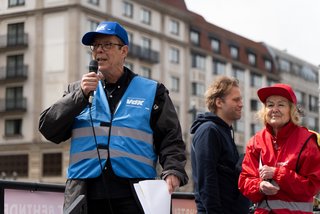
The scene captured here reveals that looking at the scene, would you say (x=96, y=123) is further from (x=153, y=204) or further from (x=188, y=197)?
(x=188, y=197)

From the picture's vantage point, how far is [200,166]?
512cm

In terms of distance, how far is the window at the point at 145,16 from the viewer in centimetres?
5345

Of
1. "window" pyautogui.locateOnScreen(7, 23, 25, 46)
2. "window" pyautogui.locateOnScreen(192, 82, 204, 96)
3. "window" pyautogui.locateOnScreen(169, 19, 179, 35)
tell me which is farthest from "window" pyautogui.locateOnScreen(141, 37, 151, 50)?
"window" pyautogui.locateOnScreen(7, 23, 25, 46)

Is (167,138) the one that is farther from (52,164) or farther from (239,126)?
(239,126)

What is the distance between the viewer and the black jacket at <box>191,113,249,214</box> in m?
5.01

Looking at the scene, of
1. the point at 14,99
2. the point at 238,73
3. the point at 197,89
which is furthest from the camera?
the point at 238,73

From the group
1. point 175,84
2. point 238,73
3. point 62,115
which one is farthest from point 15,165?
point 62,115

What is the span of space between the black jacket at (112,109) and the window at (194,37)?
5548cm

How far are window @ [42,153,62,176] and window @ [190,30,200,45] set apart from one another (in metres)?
18.6

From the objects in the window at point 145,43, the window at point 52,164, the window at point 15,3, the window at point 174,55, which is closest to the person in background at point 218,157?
the window at point 52,164

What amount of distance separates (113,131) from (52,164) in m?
44.4

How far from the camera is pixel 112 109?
13.0 feet

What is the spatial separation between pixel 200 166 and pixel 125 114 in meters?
1.39

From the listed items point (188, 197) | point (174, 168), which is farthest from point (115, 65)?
point (188, 197)
